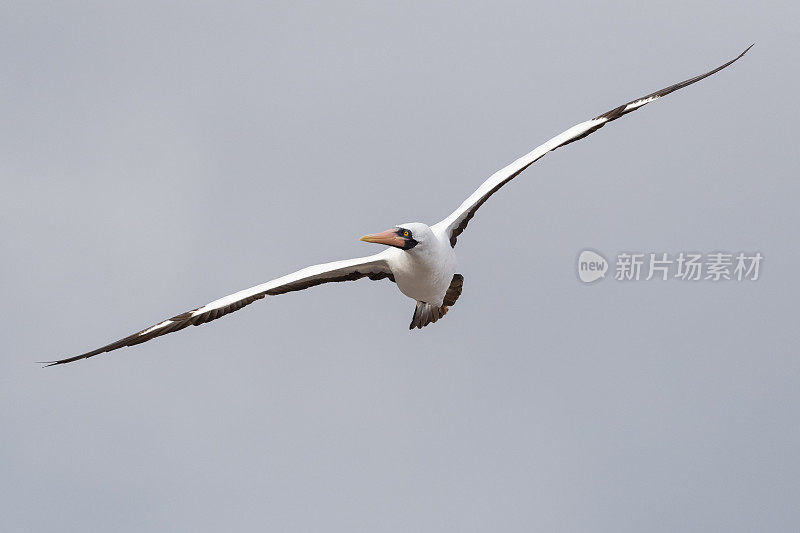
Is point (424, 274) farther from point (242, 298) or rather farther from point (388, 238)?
point (242, 298)

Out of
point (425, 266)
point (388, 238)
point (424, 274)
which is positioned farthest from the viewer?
point (424, 274)

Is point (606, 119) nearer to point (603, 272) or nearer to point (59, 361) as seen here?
point (603, 272)

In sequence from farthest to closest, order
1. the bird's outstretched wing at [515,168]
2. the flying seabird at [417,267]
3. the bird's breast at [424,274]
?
the bird's outstretched wing at [515,168]
the bird's breast at [424,274]
the flying seabird at [417,267]

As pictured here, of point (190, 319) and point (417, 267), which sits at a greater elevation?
point (417, 267)

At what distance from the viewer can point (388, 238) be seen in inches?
731

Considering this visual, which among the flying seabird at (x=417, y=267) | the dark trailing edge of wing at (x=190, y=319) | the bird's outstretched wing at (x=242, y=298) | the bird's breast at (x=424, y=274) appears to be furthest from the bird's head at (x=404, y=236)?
the dark trailing edge of wing at (x=190, y=319)

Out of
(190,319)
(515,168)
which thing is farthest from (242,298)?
(515,168)

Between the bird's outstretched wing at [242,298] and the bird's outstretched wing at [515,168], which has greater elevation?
the bird's outstretched wing at [515,168]

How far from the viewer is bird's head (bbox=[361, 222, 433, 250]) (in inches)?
729

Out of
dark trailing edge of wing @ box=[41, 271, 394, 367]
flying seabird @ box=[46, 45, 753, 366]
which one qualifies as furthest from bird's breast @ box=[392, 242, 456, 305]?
dark trailing edge of wing @ box=[41, 271, 394, 367]

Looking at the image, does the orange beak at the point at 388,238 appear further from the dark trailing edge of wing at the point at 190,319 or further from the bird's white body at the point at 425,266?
the dark trailing edge of wing at the point at 190,319

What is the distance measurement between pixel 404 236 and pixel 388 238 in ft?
0.97

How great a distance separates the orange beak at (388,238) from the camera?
18442 millimetres

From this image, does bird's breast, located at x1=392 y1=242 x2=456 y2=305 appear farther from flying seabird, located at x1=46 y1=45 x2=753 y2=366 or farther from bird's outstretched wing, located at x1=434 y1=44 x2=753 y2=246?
bird's outstretched wing, located at x1=434 y1=44 x2=753 y2=246
